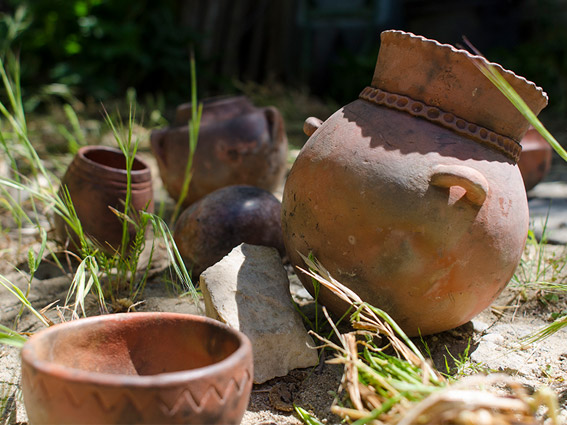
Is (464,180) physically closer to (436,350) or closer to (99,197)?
(436,350)

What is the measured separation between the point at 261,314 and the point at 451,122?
934 mm

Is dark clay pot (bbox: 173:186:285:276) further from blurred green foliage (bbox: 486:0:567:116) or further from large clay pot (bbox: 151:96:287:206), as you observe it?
blurred green foliage (bbox: 486:0:567:116)

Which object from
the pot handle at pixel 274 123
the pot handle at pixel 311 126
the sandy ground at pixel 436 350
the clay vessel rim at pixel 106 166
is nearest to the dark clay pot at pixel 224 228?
the sandy ground at pixel 436 350

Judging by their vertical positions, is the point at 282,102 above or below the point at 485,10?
below

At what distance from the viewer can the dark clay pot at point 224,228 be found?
260 cm

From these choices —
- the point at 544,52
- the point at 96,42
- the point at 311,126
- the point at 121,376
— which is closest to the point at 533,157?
the point at 311,126

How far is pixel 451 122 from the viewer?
1.92 metres

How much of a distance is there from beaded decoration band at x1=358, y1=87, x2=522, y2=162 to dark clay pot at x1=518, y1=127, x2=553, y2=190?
1.81m

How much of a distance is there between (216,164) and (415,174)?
2015 millimetres

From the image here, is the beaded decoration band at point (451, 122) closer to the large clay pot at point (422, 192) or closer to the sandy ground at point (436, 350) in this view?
the large clay pot at point (422, 192)

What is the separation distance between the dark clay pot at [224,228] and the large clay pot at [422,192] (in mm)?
593

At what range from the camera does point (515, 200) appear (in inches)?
75.4

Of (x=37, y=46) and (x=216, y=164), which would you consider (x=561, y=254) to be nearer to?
(x=216, y=164)

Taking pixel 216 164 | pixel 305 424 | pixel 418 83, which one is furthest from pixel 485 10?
pixel 305 424
